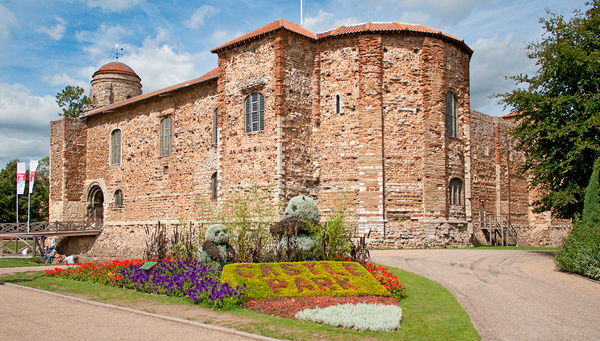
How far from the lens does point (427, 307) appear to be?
357 inches

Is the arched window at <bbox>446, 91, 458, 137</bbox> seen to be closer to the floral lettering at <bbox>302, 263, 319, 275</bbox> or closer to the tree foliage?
the floral lettering at <bbox>302, 263, 319, 275</bbox>

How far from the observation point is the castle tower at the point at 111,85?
131ft

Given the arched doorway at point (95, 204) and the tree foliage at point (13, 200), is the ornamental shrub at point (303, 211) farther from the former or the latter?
the tree foliage at point (13, 200)

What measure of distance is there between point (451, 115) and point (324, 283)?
15.9 m

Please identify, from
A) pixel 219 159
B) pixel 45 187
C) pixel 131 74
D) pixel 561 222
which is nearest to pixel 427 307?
pixel 219 159

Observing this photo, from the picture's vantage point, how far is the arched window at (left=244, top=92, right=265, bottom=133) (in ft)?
70.9

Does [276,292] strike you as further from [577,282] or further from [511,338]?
[577,282]

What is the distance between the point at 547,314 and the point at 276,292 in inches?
211

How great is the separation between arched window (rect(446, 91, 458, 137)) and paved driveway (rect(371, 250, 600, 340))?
821 cm

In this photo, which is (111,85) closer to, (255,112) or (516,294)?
(255,112)

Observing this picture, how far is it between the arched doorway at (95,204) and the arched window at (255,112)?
17.3m

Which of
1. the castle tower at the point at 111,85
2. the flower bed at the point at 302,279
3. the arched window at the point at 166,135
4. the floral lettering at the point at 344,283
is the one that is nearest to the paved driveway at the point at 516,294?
the flower bed at the point at 302,279

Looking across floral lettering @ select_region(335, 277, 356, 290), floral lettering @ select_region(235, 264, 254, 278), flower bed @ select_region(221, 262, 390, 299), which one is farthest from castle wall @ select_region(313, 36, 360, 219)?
floral lettering @ select_region(235, 264, 254, 278)

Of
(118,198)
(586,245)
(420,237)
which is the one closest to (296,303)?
(586,245)
